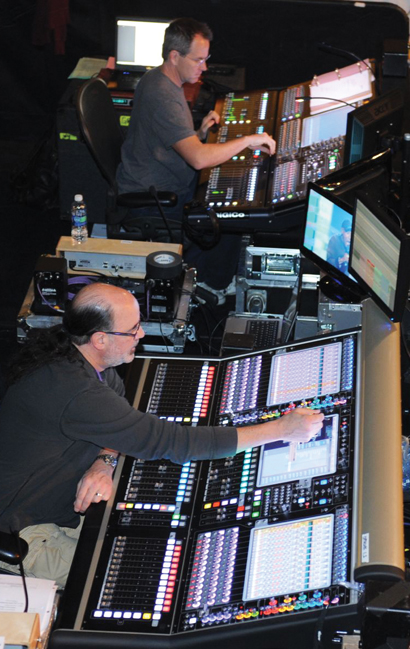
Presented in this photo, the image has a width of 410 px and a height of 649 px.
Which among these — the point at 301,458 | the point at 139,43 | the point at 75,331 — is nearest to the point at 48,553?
the point at 75,331

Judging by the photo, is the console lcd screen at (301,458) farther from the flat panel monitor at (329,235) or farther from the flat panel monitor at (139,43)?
the flat panel monitor at (139,43)

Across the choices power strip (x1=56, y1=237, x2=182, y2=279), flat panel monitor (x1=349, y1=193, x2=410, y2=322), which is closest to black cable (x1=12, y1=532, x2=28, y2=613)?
flat panel monitor (x1=349, y1=193, x2=410, y2=322)

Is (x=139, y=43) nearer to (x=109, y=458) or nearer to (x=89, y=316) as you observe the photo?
(x=89, y=316)

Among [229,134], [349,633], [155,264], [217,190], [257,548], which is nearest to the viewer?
[349,633]

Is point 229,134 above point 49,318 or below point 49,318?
above

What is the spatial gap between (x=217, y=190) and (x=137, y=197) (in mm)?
394

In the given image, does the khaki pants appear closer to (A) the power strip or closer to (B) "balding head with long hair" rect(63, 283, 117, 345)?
(B) "balding head with long hair" rect(63, 283, 117, 345)

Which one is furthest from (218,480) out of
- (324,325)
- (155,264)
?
(155,264)

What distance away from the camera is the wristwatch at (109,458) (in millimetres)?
2506

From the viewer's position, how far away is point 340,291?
10.1 feet

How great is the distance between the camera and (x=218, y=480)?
2311mm

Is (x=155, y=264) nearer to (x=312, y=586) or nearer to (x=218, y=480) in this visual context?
(x=218, y=480)

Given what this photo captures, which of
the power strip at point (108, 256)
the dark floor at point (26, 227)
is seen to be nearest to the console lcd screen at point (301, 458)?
the power strip at point (108, 256)

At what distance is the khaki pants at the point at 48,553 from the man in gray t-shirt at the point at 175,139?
2.10 metres
